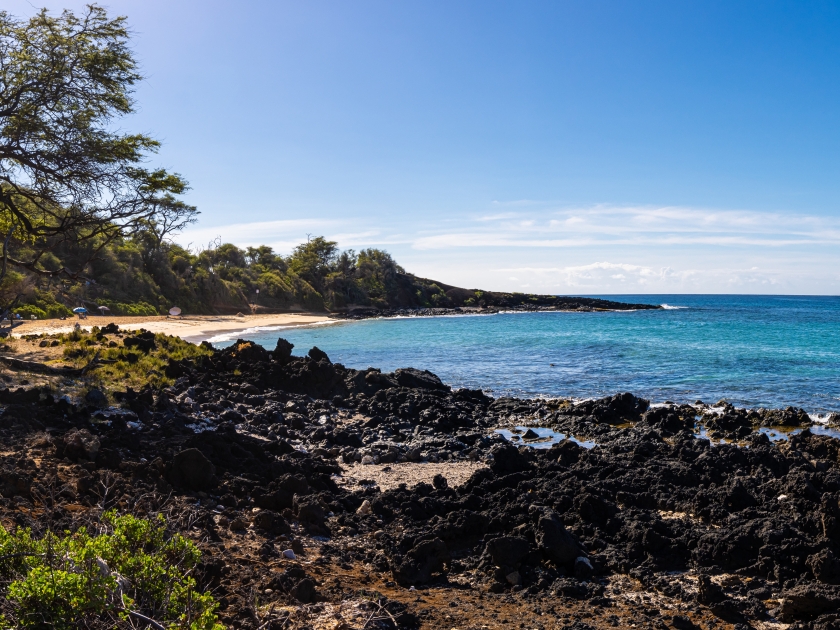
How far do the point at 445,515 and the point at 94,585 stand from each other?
572 cm

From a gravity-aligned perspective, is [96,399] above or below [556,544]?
above

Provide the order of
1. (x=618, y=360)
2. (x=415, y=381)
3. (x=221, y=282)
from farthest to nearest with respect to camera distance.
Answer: (x=221, y=282) < (x=618, y=360) < (x=415, y=381)

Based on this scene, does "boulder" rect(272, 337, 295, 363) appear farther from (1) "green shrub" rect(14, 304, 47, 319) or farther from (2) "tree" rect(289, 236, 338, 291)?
(2) "tree" rect(289, 236, 338, 291)

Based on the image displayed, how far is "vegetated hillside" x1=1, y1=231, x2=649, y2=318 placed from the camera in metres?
43.7

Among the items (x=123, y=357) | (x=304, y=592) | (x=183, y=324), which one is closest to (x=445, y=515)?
(x=304, y=592)

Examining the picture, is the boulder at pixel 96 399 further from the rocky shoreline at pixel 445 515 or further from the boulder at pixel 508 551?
the boulder at pixel 508 551

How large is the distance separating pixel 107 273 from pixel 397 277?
A: 46204 millimetres

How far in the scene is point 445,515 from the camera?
28.9 ft

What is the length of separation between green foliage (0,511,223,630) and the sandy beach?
78.4 ft

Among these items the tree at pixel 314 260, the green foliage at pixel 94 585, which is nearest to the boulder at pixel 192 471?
the green foliage at pixel 94 585

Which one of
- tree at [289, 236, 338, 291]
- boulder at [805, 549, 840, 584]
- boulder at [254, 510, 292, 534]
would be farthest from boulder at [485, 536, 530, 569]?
tree at [289, 236, 338, 291]

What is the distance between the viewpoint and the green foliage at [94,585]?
138 inches

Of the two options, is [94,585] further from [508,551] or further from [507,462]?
[507,462]

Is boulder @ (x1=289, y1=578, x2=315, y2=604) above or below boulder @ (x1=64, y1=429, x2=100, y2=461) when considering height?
below
